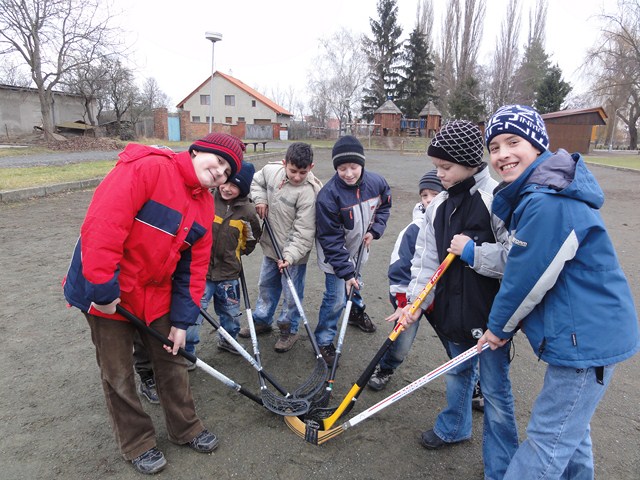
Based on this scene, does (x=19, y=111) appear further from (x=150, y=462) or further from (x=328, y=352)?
(x=150, y=462)

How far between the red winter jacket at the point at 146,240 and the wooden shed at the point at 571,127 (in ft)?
107

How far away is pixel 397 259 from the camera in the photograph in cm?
319

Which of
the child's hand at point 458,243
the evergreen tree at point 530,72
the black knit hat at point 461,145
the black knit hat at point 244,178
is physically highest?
the evergreen tree at point 530,72

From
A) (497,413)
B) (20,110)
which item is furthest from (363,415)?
(20,110)

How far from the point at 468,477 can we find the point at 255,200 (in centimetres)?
259

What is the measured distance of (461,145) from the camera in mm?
2238

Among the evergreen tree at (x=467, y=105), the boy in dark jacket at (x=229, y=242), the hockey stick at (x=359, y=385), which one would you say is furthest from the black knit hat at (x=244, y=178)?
the evergreen tree at (x=467, y=105)

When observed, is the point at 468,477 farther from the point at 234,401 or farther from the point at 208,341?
the point at 208,341

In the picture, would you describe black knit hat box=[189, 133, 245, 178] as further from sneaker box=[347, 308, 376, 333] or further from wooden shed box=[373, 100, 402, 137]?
wooden shed box=[373, 100, 402, 137]

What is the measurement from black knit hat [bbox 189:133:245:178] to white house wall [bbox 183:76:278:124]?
175 feet

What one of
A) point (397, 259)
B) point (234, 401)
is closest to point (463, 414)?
point (397, 259)

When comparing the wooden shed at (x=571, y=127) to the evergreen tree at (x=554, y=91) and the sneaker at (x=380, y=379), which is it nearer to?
the evergreen tree at (x=554, y=91)

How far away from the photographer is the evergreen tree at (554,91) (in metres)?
38.2

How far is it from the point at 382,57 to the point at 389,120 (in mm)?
11120
